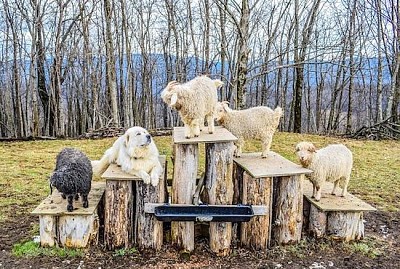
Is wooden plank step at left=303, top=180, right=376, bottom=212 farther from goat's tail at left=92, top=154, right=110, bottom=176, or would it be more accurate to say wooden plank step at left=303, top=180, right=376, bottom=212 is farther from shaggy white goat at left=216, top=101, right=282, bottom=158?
goat's tail at left=92, top=154, right=110, bottom=176

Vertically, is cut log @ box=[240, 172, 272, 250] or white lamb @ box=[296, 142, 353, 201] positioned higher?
white lamb @ box=[296, 142, 353, 201]

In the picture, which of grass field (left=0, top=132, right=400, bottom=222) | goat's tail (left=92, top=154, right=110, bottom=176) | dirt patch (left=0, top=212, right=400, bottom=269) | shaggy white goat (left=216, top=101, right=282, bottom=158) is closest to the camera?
dirt patch (left=0, top=212, right=400, bottom=269)

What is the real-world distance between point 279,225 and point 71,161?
2.10 metres

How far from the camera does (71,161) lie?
11.7 ft

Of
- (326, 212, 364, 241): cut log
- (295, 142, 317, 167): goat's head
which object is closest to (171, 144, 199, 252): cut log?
(295, 142, 317, 167): goat's head

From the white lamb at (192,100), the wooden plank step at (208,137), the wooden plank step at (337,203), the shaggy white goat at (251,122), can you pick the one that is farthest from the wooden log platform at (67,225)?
the wooden plank step at (337,203)

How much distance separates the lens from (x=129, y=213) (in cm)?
359

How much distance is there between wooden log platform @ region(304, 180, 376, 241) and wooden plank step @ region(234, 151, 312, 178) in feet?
1.36

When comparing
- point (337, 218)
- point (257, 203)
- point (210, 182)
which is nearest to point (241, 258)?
point (257, 203)

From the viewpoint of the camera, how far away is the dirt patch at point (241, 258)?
132 inches

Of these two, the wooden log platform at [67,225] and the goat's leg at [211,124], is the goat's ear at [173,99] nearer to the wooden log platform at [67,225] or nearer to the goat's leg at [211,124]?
the goat's leg at [211,124]

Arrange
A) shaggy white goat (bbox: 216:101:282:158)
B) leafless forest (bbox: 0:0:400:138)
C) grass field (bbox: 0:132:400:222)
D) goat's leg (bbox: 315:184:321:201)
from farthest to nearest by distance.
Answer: leafless forest (bbox: 0:0:400:138), grass field (bbox: 0:132:400:222), shaggy white goat (bbox: 216:101:282:158), goat's leg (bbox: 315:184:321:201)

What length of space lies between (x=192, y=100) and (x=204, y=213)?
1073 mm

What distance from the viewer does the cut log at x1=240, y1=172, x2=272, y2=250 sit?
→ 11.9 ft
